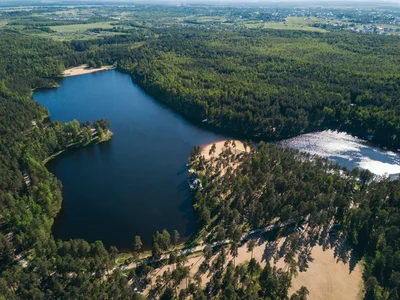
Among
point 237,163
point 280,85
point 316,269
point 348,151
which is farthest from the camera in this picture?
point 280,85

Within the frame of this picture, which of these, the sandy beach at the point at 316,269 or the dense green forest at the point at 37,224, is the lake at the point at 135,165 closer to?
the dense green forest at the point at 37,224

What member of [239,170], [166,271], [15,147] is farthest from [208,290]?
[15,147]

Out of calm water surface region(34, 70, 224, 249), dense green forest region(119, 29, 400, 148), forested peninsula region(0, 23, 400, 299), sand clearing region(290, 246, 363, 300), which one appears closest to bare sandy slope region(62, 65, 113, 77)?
forested peninsula region(0, 23, 400, 299)

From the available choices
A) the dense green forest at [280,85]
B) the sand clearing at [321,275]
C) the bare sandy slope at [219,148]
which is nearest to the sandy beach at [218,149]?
the bare sandy slope at [219,148]

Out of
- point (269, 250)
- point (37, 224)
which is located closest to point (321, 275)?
point (269, 250)

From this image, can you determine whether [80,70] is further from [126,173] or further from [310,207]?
[310,207]

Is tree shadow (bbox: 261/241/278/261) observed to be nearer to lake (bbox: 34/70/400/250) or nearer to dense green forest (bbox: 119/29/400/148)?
lake (bbox: 34/70/400/250)
